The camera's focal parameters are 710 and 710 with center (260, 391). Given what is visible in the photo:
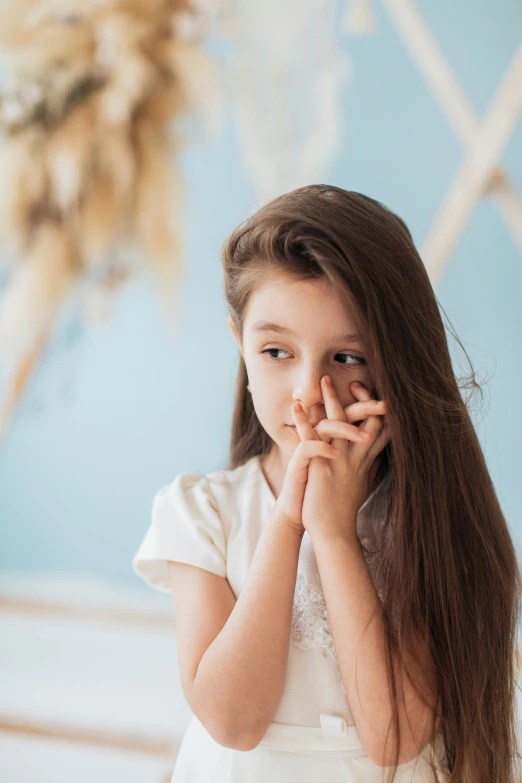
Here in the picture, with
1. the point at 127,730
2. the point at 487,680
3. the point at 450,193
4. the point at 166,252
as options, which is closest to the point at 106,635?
the point at 127,730

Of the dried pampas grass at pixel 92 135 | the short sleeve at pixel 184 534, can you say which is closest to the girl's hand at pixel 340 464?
the short sleeve at pixel 184 534

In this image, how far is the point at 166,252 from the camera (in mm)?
1686

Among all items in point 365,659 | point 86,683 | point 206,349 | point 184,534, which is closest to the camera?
point 365,659

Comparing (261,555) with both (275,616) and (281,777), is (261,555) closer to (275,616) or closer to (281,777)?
(275,616)

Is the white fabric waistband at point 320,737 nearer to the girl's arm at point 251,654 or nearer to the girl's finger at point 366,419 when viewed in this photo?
the girl's arm at point 251,654

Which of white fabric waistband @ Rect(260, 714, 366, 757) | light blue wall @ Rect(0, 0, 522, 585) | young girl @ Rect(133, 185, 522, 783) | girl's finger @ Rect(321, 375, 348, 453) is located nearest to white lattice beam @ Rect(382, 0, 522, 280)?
light blue wall @ Rect(0, 0, 522, 585)

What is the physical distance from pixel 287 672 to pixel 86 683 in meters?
0.84

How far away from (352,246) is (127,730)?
0.95 m

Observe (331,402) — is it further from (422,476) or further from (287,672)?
(287,672)

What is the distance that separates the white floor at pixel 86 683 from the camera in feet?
3.62

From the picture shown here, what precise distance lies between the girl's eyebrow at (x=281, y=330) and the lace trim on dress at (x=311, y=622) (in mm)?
240

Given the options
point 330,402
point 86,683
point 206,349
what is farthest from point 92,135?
point 330,402

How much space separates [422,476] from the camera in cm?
65

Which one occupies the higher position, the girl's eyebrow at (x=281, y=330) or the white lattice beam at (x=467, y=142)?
the white lattice beam at (x=467, y=142)
